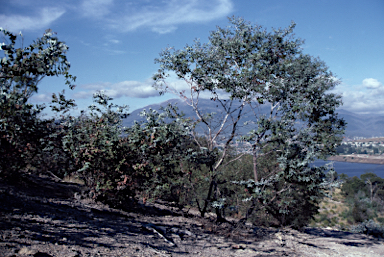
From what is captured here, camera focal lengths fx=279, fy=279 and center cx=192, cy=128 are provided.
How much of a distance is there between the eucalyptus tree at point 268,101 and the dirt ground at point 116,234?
93cm

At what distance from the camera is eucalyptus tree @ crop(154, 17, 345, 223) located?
6.79 m

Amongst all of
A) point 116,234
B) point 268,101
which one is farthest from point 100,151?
point 268,101

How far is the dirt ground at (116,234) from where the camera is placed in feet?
13.6

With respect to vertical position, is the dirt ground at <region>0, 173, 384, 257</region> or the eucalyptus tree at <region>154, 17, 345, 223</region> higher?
the eucalyptus tree at <region>154, 17, 345, 223</region>

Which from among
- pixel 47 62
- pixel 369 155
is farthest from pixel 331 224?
pixel 369 155

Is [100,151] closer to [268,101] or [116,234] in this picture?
[116,234]

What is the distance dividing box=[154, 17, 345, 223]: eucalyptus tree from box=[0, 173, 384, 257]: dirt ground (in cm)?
→ 93

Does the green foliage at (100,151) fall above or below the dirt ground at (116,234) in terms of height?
above

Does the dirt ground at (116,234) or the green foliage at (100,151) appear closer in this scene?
the dirt ground at (116,234)

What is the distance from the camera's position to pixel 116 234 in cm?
529

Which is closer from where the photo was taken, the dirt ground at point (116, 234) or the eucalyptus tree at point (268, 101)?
the dirt ground at point (116, 234)

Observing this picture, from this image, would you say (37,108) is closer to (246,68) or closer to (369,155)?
(246,68)

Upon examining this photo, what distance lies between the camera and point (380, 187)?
4219 cm

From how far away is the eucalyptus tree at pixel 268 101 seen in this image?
22.3ft
